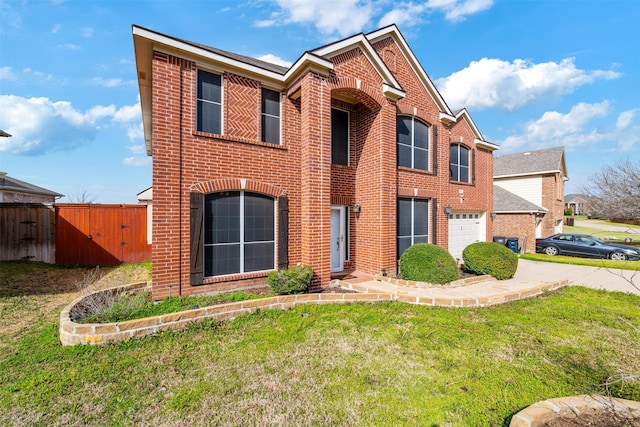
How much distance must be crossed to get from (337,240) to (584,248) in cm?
1505

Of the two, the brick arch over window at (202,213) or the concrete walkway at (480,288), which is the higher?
the brick arch over window at (202,213)

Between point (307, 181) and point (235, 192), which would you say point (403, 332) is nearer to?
point (307, 181)

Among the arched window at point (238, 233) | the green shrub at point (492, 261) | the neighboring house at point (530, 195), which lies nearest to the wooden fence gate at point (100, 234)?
the arched window at point (238, 233)

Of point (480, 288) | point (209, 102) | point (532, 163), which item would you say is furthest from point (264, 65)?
point (532, 163)

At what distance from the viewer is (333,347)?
4.32 metres

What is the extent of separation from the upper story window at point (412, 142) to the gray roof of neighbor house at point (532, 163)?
52.8 feet

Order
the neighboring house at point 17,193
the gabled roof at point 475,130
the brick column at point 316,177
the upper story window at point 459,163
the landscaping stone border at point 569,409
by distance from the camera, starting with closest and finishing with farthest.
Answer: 1. the landscaping stone border at point 569,409
2. the brick column at point 316,177
3. the upper story window at point 459,163
4. the gabled roof at point 475,130
5. the neighboring house at point 17,193

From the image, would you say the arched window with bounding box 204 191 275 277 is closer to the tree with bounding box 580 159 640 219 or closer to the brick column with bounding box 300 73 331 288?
the brick column with bounding box 300 73 331 288

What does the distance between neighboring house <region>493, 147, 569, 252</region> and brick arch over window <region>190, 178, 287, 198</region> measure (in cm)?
1772

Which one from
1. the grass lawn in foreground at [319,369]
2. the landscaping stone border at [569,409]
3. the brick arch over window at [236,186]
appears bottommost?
the grass lawn in foreground at [319,369]

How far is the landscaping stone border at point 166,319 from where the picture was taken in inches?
169

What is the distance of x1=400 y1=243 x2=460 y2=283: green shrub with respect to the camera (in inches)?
303

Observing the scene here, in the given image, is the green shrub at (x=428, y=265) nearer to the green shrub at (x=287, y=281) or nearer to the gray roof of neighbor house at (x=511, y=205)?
the green shrub at (x=287, y=281)

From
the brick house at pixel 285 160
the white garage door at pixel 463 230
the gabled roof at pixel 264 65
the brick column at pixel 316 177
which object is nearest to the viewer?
the gabled roof at pixel 264 65
